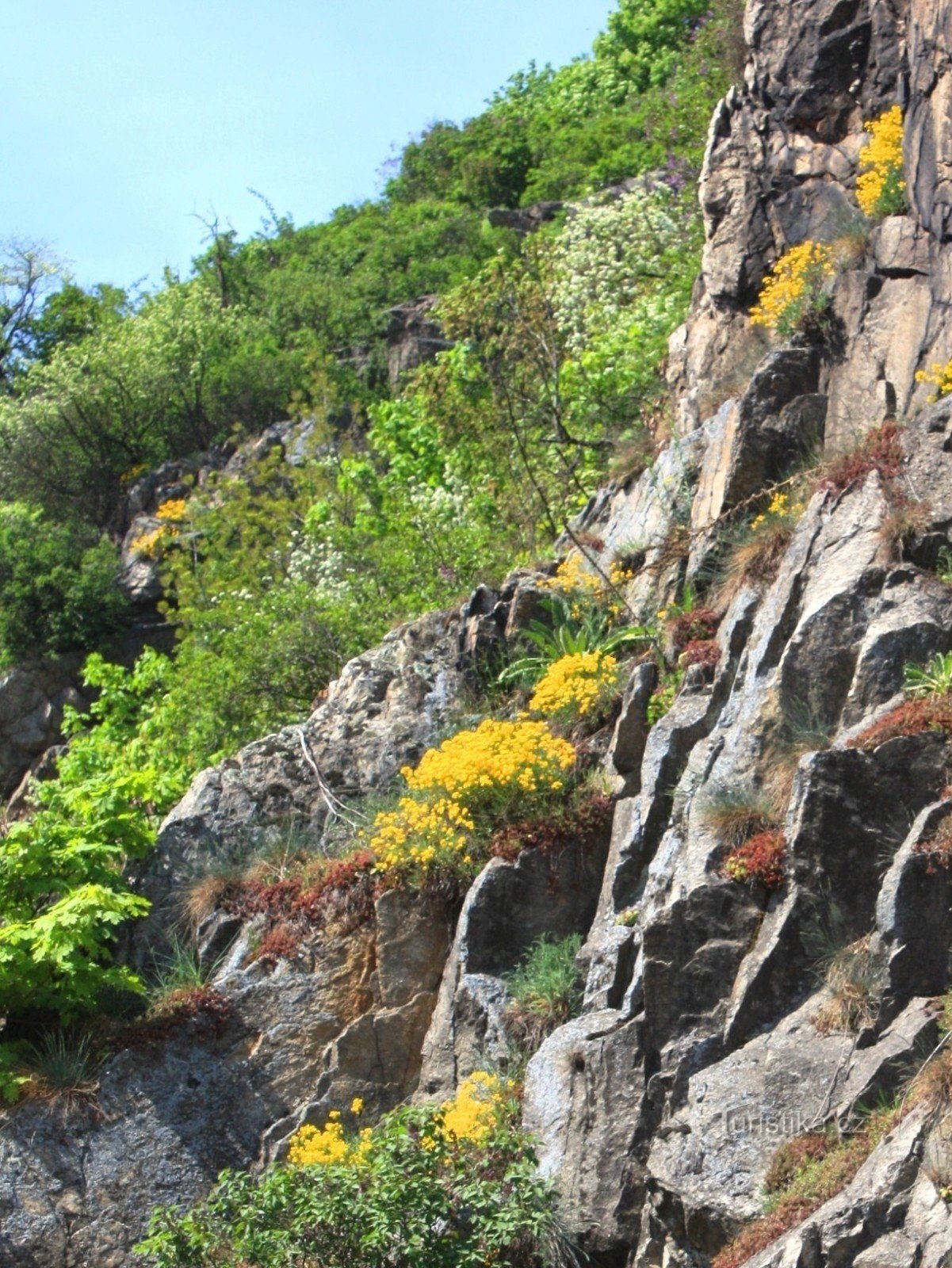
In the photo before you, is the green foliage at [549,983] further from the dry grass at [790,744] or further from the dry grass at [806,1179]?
the dry grass at [806,1179]

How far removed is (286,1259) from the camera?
9.33m

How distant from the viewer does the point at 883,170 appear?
1467 centimetres

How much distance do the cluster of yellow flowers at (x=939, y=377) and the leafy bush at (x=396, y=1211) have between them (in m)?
6.52

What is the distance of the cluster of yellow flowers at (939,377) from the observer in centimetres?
1238

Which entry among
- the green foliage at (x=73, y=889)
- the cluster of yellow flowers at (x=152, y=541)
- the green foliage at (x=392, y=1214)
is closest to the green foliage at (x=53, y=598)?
the cluster of yellow flowers at (x=152, y=541)

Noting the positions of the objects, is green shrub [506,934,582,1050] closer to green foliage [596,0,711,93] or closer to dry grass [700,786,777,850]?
dry grass [700,786,777,850]

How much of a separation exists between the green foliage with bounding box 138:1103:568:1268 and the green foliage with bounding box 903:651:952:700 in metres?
3.79

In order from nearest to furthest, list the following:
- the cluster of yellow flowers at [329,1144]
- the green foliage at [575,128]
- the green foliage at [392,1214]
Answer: the green foliage at [392,1214], the cluster of yellow flowers at [329,1144], the green foliage at [575,128]

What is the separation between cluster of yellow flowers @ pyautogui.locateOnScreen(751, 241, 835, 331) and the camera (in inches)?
569

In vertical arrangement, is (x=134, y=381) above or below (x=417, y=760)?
above

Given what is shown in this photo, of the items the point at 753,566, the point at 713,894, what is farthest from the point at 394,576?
the point at 713,894

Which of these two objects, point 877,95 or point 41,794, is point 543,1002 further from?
point 877,95

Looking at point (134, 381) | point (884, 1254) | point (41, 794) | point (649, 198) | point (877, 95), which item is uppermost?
point (134, 381)

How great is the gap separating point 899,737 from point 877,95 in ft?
28.3
